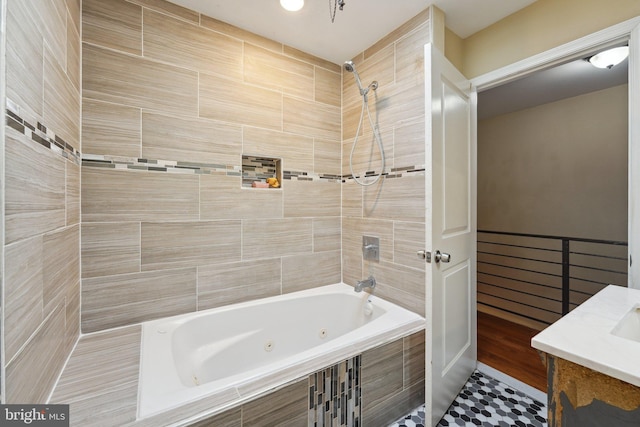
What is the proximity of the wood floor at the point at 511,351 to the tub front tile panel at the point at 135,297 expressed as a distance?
2305 millimetres

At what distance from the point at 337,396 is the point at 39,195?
142 cm

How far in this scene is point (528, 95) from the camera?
2.88m

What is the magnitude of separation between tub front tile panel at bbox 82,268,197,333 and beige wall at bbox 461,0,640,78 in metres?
2.48

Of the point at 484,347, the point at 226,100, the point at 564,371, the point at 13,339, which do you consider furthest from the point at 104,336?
the point at 484,347

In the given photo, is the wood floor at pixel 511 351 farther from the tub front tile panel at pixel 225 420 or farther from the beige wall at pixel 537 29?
the beige wall at pixel 537 29

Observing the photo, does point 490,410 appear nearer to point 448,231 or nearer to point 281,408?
point 448,231

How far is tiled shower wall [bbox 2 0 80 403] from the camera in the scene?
70cm

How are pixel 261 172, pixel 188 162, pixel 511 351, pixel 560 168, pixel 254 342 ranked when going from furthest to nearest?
1. pixel 560 168
2. pixel 511 351
3. pixel 261 172
4. pixel 254 342
5. pixel 188 162

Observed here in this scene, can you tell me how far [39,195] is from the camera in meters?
0.88

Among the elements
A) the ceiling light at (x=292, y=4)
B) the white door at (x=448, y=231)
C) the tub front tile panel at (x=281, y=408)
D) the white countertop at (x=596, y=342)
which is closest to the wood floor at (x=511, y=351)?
the white door at (x=448, y=231)

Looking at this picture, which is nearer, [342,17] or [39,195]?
[39,195]

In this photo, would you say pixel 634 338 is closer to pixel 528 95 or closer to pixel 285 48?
pixel 285 48

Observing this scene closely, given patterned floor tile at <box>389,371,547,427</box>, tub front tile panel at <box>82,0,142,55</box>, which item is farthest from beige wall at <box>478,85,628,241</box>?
tub front tile panel at <box>82,0,142,55</box>

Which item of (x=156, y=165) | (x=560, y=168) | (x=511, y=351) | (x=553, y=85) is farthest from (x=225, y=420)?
(x=560, y=168)
